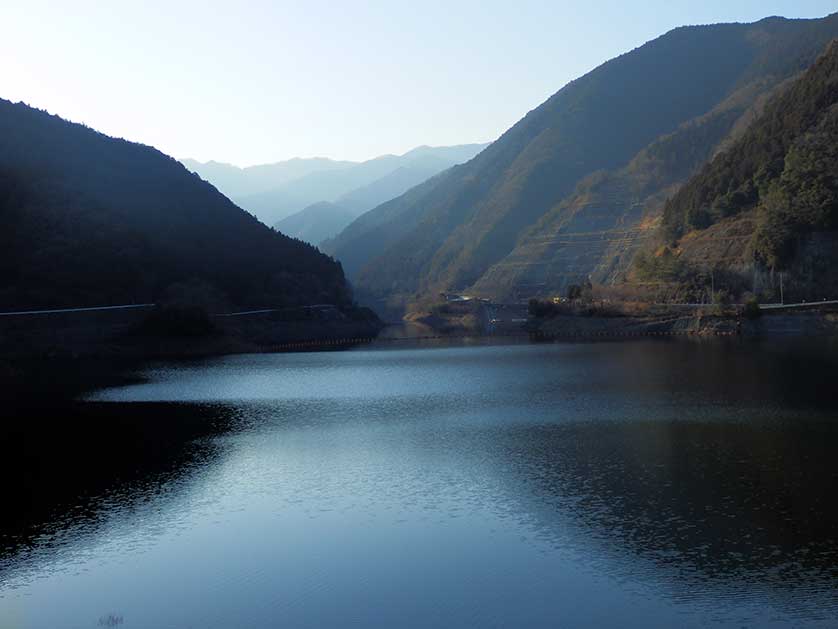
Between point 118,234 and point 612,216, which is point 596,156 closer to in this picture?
point 612,216

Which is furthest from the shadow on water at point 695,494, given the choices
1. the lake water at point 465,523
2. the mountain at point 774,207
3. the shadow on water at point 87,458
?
the mountain at point 774,207

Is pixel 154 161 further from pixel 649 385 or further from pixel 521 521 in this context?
pixel 521 521

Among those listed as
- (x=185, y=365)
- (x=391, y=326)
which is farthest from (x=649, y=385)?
(x=391, y=326)

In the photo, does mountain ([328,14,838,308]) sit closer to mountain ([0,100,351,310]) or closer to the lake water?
mountain ([0,100,351,310])

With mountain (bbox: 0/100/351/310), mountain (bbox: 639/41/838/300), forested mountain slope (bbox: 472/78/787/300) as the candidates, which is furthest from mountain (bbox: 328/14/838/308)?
mountain (bbox: 0/100/351/310)

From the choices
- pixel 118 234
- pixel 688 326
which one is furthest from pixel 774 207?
pixel 118 234

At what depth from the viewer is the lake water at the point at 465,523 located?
623 inches

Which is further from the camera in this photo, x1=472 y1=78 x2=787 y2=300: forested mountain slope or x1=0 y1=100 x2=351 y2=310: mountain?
x1=472 y1=78 x2=787 y2=300: forested mountain slope

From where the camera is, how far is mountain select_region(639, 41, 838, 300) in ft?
257

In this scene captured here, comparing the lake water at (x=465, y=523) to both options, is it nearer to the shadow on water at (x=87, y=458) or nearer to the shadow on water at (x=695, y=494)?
the shadow on water at (x=695, y=494)

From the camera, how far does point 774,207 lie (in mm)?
81438

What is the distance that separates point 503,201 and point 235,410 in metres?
137

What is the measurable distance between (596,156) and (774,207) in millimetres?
93847

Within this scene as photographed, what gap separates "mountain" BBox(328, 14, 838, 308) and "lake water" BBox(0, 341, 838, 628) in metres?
92.7
